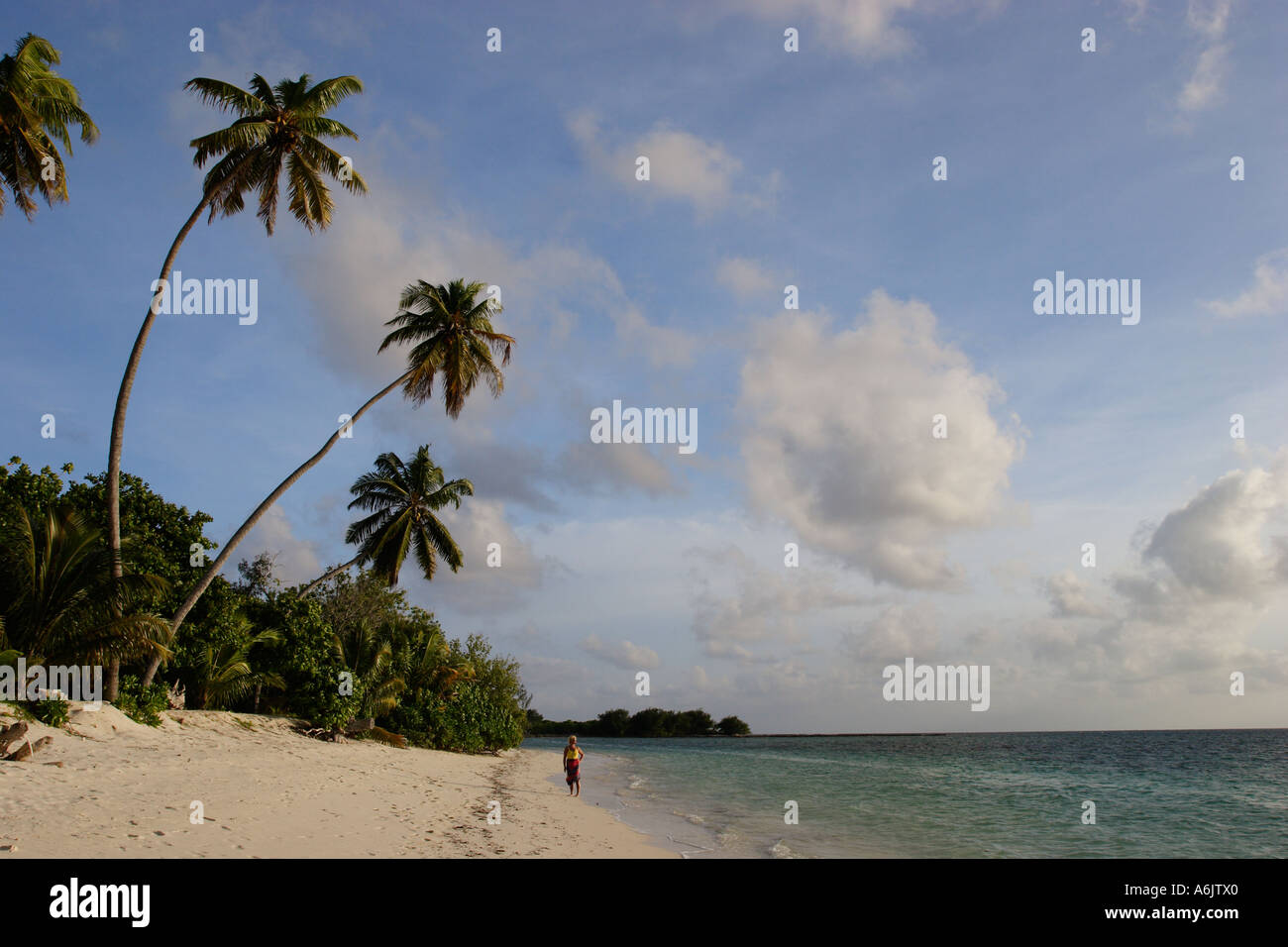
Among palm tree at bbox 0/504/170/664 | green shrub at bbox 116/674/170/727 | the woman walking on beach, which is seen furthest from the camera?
the woman walking on beach

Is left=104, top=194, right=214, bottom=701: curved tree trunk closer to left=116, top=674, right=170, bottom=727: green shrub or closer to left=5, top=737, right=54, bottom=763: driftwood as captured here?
left=116, top=674, right=170, bottom=727: green shrub

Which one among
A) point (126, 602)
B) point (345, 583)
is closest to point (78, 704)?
point (126, 602)

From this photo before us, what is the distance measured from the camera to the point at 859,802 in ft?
78.2

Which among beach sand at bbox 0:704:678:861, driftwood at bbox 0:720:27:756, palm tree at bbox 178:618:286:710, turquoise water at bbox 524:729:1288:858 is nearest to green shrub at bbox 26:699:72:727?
beach sand at bbox 0:704:678:861

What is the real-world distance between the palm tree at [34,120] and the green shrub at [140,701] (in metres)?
11.4

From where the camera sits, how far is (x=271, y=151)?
18812 mm

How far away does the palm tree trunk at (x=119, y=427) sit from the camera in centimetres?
1675

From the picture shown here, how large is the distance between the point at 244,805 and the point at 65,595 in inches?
327

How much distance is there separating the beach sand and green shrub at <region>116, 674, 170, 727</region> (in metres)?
0.45

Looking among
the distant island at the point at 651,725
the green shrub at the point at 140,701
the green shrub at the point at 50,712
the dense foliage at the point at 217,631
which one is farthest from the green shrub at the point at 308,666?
the distant island at the point at 651,725

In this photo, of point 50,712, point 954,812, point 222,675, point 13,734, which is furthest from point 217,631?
point 954,812

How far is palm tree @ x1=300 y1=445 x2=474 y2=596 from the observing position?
114 ft

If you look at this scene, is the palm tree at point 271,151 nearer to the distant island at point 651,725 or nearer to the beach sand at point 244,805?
the beach sand at point 244,805
